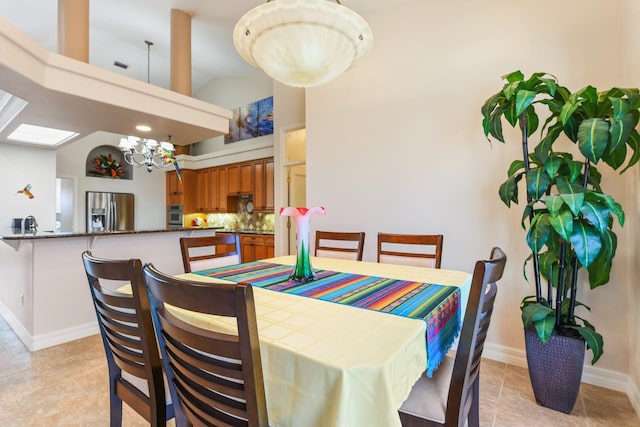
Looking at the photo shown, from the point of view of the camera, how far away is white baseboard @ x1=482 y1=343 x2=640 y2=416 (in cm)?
194

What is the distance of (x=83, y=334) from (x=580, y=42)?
189 inches

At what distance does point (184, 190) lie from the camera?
7094mm

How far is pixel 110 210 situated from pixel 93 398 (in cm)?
611

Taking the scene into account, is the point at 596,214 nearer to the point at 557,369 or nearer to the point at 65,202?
the point at 557,369

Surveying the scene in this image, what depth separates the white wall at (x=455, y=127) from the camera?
214cm

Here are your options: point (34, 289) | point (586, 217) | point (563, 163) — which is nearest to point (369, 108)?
point (563, 163)

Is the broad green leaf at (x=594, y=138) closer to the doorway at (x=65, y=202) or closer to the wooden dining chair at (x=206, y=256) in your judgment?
the wooden dining chair at (x=206, y=256)

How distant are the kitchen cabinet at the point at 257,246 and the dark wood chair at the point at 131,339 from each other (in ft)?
13.1

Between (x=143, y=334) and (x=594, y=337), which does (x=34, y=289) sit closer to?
(x=143, y=334)

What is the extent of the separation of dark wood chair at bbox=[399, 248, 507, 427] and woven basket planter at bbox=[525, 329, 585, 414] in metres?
0.94

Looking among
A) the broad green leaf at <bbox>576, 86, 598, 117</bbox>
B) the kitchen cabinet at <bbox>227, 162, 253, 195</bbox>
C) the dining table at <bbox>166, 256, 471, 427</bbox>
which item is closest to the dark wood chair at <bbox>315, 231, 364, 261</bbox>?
the dining table at <bbox>166, 256, 471, 427</bbox>

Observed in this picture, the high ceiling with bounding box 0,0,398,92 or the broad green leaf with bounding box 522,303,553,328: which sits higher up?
the high ceiling with bounding box 0,0,398,92

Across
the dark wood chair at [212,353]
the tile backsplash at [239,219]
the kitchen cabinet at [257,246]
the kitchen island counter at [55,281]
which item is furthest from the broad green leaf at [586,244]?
the tile backsplash at [239,219]

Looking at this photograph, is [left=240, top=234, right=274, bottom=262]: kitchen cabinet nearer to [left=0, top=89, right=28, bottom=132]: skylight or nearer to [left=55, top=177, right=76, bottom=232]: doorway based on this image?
[left=0, top=89, right=28, bottom=132]: skylight
